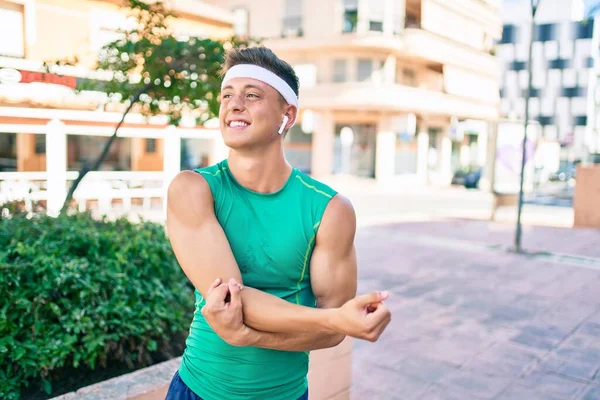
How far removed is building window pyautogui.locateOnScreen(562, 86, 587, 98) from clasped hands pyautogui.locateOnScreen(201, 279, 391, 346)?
5843 cm

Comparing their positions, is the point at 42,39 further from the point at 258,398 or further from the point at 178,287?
the point at 258,398

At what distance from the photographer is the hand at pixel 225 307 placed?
4.70 ft

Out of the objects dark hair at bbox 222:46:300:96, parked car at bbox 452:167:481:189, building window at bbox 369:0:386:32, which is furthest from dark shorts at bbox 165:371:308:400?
building window at bbox 369:0:386:32

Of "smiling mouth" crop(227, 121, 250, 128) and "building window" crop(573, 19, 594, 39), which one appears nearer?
"smiling mouth" crop(227, 121, 250, 128)

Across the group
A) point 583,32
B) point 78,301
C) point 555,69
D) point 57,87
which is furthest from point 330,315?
point 555,69

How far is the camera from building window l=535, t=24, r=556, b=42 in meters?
51.8

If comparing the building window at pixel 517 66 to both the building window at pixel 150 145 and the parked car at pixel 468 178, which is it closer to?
the parked car at pixel 468 178

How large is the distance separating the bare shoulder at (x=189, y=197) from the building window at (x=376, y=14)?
27235 millimetres

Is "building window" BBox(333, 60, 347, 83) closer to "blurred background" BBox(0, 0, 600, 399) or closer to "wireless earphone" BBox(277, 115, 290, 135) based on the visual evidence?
"blurred background" BBox(0, 0, 600, 399)

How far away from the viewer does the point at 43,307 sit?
2.88 meters

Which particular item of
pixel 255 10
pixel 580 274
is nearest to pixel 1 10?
pixel 580 274

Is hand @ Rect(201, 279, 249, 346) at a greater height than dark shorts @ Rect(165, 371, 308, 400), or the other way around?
hand @ Rect(201, 279, 249, 346)

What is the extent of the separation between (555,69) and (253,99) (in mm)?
58570

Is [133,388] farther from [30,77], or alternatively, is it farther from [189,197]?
[30,77]
